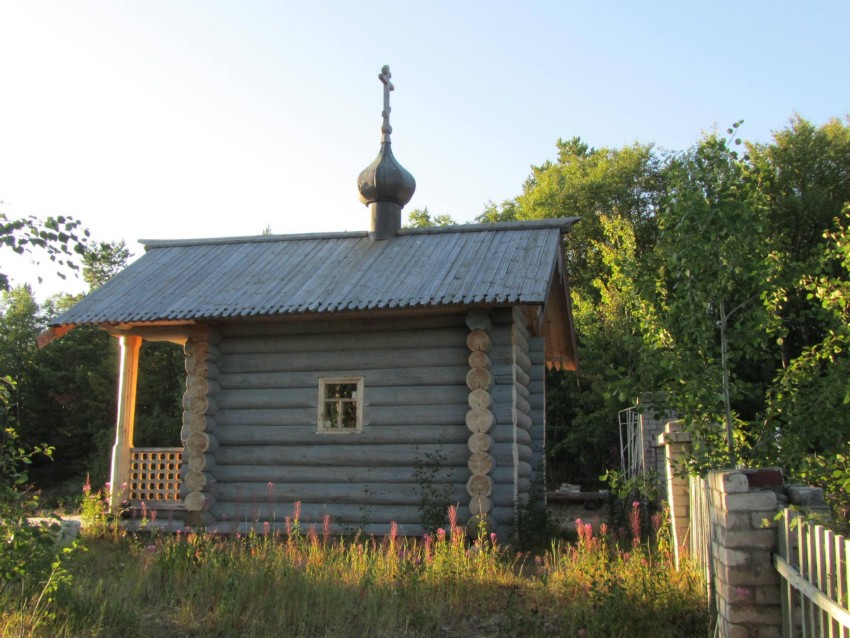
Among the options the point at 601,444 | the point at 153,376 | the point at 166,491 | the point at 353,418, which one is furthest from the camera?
the point at 153,376

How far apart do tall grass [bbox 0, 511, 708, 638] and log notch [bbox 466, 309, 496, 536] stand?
2329 mm

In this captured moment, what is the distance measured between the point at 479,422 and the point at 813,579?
707 centimetres

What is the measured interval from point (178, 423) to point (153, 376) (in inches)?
132

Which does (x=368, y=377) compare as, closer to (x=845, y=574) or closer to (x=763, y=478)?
(x=763, y=478)

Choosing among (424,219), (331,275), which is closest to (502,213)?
(424,219)

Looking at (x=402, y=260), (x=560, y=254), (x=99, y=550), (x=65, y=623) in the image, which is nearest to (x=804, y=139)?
(x=560, y=254)

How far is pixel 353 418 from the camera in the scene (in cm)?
1205

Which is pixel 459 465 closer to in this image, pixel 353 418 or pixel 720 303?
pixel 353 418

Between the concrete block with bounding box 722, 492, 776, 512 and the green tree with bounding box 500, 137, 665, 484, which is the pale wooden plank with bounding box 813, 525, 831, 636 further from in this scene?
the green tree with bounding box 500, 137, 665, 484

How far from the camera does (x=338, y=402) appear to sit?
39.6 ft

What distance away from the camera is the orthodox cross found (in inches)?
603

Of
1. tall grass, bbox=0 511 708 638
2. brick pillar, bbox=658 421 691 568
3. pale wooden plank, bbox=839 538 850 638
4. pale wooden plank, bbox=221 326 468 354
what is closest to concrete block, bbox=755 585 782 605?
tall grass, bbox=0 511 708 638

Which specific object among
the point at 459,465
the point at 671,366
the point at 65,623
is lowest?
the point at 65,623

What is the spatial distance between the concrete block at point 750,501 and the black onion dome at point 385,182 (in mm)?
10467
